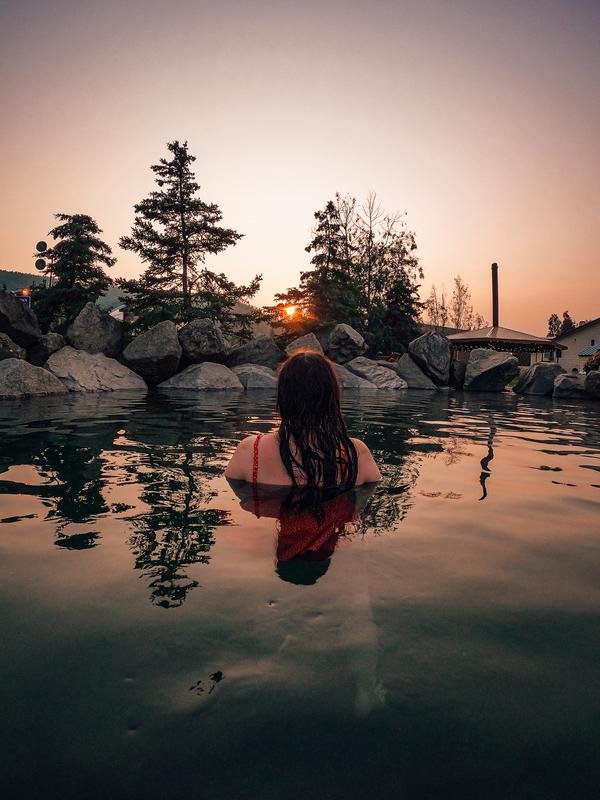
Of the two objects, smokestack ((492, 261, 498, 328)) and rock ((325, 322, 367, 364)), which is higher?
smokestack ((492, 261, 498, 328))

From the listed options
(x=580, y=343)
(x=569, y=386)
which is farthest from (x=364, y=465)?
(x=580, y=343)

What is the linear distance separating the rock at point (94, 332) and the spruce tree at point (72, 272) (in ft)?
8.67

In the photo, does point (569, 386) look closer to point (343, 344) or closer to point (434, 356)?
point (434, 356)

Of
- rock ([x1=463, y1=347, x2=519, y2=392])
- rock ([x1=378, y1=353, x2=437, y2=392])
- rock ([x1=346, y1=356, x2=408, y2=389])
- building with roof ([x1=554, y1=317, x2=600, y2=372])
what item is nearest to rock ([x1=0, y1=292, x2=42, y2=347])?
rock ([x1=346, y1=356, x2=408, y2=389])

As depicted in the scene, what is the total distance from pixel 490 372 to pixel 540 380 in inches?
83.2

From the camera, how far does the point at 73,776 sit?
1338mm

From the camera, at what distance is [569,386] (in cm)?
1830

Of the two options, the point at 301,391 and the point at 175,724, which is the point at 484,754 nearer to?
the point at 175,724

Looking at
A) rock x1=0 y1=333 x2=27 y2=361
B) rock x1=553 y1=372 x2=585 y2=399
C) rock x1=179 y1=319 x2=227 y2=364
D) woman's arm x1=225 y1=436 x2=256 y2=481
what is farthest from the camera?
rock x1=179 y1=319 x2=227 y2=364

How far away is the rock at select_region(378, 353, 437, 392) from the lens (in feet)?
73.1

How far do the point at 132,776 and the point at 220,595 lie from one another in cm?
102

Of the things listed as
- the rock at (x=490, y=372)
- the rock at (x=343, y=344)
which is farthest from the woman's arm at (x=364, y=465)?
the rock at (x=343, y=344)

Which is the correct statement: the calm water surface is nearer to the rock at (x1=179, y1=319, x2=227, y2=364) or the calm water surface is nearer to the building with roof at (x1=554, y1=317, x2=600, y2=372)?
the rock at (x1=179, y1=319, x2=227, y2=364)

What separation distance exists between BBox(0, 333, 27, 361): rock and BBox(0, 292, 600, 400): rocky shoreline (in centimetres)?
3
